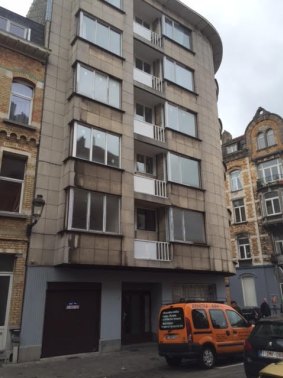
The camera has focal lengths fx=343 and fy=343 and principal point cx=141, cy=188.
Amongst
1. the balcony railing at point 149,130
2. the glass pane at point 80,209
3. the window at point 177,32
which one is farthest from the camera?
the window at point 177,32

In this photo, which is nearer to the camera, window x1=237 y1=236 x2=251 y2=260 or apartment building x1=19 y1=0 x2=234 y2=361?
apartment building x1=19 y1=0 x2=234 y2=361

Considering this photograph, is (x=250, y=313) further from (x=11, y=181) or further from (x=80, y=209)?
Result: (x=11, y=181)

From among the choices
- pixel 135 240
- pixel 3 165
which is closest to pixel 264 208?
pixel 135 240

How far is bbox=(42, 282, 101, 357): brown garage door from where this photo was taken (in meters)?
12.3

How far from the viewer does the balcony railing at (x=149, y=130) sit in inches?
664

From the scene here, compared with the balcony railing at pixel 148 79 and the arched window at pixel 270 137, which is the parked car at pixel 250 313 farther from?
the arched window at pixel 270 137

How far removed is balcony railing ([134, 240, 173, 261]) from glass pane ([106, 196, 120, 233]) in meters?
1.26

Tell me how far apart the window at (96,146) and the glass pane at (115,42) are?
15.6ft

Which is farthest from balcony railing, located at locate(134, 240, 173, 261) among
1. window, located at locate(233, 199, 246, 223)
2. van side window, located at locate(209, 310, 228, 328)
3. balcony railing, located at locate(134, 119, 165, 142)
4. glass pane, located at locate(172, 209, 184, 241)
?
window, located at locate(233, 199, 246, 223)

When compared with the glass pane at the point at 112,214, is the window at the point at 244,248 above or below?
above

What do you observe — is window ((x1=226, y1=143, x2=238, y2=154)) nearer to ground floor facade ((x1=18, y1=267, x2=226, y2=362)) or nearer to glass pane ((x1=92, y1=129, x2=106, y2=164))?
ground floor facade ((x1=18, y1=267, x2=226, y2=362))

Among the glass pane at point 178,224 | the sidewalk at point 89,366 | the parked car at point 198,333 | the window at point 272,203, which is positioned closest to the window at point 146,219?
the glass pane at point 178,224

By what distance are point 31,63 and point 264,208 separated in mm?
25732

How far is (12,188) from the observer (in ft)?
43.1
